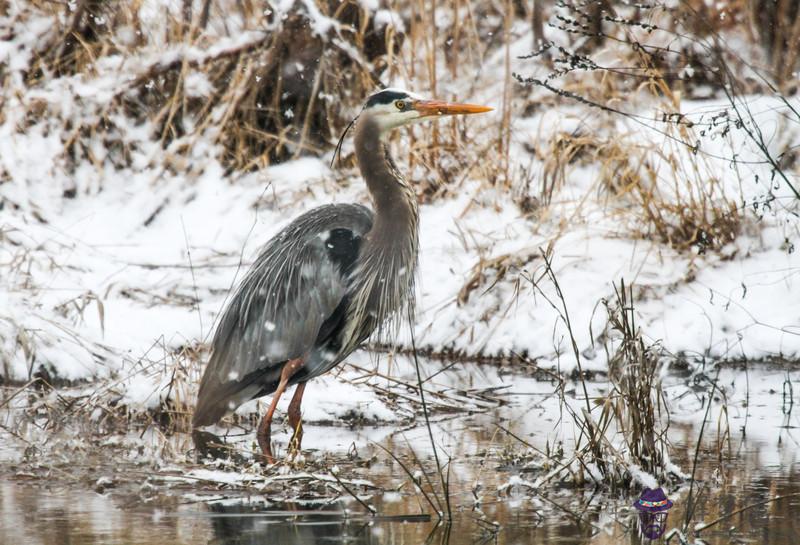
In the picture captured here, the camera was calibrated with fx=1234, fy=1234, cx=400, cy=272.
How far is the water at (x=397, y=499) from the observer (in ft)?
12.4

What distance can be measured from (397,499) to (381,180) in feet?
6.61

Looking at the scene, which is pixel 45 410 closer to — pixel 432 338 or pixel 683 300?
pixel 432 338

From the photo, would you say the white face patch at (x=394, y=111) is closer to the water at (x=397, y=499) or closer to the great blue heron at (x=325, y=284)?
the great blue heron at (x=325, y=284)

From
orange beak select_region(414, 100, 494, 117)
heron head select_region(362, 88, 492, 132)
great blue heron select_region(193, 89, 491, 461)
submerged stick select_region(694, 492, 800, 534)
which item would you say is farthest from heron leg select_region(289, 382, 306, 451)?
submerged stick select_region(694, 492, 800, 534)

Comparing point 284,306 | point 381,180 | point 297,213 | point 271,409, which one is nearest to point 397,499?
point 271,409

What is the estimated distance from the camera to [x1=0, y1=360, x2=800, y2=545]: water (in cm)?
378

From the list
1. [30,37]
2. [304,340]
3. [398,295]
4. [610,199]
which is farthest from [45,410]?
[30,37]

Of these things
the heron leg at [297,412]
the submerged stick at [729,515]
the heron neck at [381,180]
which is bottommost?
the heron leg at [297,412]

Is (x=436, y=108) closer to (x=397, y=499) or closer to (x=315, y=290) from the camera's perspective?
(x=315, y=290)

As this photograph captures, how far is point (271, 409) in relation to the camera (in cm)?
557

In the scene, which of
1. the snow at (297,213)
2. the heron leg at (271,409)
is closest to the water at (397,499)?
the heron leg at (271,409)

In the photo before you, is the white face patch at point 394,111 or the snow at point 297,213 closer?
the white face patch at point 394,111

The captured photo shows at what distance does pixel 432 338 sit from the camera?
7.34 metres

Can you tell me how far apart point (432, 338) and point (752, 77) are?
348 centimetres
